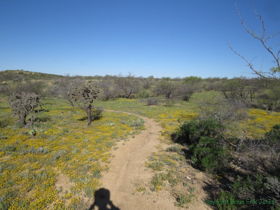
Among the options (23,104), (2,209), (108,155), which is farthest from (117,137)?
(23,104)

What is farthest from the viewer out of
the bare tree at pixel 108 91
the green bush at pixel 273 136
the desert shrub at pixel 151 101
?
the bare tree at pixel 108 91

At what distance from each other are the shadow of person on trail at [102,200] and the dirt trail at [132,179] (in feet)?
0.29

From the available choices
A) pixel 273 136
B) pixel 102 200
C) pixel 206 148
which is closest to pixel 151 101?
pixel 273 136

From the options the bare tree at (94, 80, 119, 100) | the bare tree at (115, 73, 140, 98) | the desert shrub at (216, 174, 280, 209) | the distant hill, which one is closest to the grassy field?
the desert shrub at (216, 174, 280, 209)

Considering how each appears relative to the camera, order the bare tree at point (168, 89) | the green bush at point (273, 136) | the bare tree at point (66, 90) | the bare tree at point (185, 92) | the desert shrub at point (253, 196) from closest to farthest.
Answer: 1. the desert shrub at point (253, 196)
2. the green bush at point (273, 136)
3. the bare tree at point (66, 90)
4. the bare tree at point (185, 92)
5. the bare tree at point (168, 89)

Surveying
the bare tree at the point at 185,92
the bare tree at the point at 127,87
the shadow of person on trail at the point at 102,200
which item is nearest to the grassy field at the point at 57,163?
the shadow of person on trail at the point at 102,200

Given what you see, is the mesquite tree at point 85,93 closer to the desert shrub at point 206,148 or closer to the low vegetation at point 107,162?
the low vegetation at point 107,162

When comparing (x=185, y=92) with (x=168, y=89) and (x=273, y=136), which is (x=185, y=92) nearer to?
(x=168, y=89)

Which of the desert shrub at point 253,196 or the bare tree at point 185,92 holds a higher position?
the bare tree at point 185,92

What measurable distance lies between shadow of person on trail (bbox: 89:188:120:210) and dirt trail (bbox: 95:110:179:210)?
0.29 ft

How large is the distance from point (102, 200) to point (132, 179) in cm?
154

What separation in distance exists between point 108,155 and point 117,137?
2.86m

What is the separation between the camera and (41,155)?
7.45 meters

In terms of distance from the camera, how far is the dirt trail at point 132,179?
4.68m
